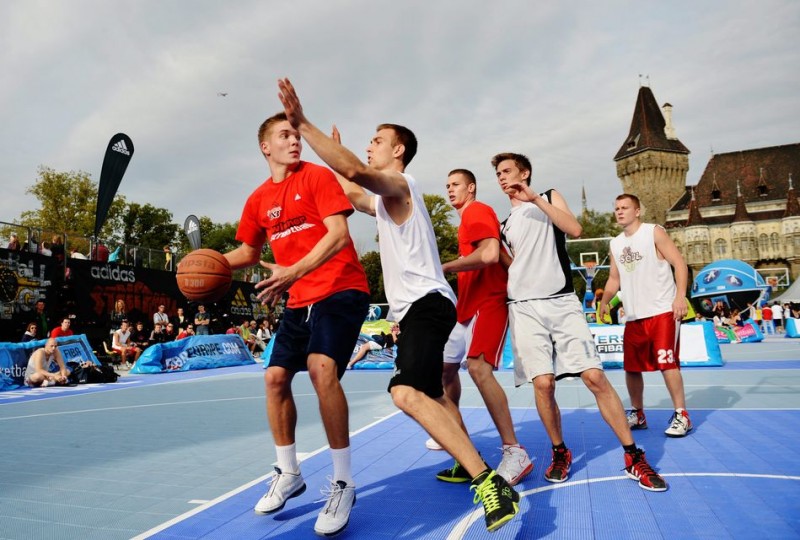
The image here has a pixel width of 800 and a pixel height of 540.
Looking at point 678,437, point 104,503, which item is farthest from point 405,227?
point 678,437

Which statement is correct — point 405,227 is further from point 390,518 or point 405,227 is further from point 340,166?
point 390,518

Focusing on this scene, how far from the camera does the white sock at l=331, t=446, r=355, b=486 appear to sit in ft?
10.9

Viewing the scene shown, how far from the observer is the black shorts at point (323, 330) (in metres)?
3.33

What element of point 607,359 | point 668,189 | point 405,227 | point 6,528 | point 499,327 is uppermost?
point 668,189

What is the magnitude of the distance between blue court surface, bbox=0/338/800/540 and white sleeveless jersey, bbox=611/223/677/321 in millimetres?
1213

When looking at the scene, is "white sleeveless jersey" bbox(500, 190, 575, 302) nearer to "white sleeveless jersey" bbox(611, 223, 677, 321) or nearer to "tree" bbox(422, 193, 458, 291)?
"white sleeveless jersey" bbox(611, 223, 677, 321)

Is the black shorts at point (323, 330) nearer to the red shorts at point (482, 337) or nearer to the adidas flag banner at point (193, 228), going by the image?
the red shorts at point (482, 337)

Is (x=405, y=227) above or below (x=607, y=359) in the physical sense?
above

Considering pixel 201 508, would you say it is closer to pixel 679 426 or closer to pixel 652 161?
pixel 679 426

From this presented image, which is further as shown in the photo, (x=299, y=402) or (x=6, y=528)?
(x=299, y=402)

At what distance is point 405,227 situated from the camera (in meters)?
3.29

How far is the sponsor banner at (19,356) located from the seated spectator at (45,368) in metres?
0.15

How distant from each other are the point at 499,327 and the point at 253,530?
223cm

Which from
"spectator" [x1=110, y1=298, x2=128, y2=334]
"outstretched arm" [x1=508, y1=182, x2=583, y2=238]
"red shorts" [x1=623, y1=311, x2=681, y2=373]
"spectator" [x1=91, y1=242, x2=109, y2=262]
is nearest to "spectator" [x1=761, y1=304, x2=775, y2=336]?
"red shorts" [x1=623, y1=311, x2=681, y2=373]
